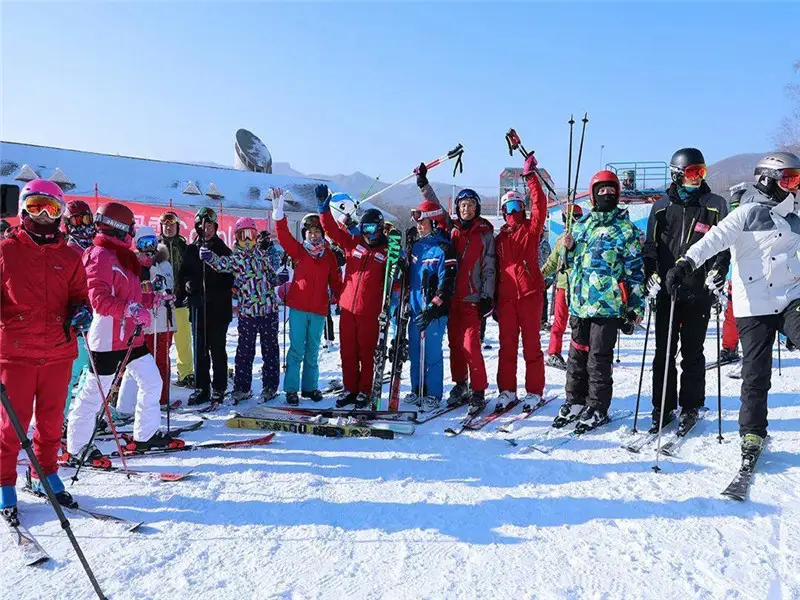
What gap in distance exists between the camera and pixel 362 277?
218 inches

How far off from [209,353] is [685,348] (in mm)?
4847

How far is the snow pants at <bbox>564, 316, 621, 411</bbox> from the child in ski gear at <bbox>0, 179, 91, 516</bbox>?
3.90m

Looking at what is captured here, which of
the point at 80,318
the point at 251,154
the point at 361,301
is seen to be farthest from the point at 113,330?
the point at 251,154

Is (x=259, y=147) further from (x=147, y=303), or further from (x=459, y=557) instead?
(x=459, y=557)

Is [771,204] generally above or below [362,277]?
above

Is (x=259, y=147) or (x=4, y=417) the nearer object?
(x=4, y=417)

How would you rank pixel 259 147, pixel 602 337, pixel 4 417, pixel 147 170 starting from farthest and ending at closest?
pixel 259 147, pixel 147 170, pixel 602 337, pixel 4 417

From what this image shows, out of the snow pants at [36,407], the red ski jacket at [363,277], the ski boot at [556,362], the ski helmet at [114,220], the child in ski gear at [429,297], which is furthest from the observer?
the ski boot at [556,362]

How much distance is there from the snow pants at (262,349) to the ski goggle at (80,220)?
5.70ft

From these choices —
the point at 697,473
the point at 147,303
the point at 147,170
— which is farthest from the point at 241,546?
the point at 147,170

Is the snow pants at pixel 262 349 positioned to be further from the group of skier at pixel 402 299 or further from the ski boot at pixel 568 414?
the ski boot at pixel 568 414

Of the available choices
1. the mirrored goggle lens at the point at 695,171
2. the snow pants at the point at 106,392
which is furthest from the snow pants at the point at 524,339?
the snow pants at the point at 106,392

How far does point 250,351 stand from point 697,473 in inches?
174

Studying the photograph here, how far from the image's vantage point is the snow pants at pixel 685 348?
4453 mm
